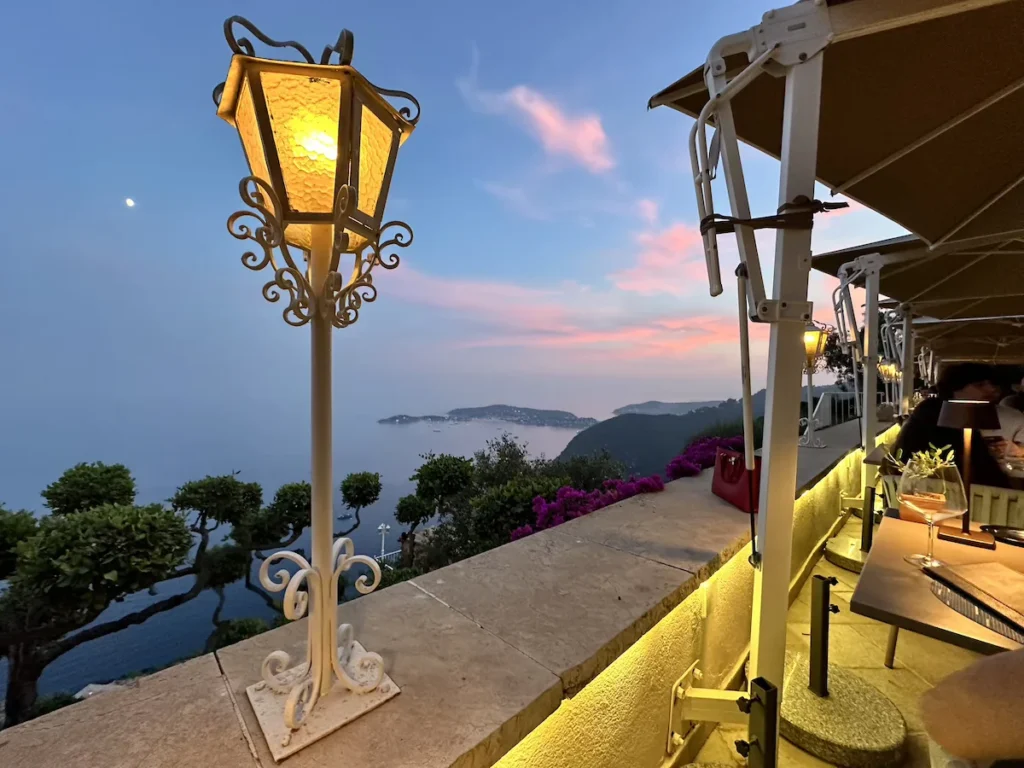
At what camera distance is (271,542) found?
350 centimetres

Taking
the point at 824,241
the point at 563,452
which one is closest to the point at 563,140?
the point at 824,241

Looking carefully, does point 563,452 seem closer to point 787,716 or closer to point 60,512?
point 787,716

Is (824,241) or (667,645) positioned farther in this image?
(824,241)

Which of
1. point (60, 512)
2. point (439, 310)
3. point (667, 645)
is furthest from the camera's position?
point (439, 310)

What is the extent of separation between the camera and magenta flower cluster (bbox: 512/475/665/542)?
2438 mm

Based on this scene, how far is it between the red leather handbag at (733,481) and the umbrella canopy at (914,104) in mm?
1572

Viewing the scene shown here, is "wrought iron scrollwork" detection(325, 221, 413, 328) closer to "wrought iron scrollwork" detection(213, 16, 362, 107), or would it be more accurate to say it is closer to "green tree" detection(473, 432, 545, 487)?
"wrought iron scrollwork" detection(213, 16, 362, 107)

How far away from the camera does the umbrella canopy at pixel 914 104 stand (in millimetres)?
1267

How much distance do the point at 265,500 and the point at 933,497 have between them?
433cm

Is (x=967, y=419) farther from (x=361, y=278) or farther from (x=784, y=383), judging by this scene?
(x=361, y=278)

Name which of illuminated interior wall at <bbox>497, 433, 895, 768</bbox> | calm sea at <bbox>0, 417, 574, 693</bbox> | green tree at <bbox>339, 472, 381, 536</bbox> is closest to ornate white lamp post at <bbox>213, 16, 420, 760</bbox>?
calm sea at <bbox>0, 417, 574, 693</bbox>

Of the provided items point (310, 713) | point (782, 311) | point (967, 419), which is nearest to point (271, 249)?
point (310, 713)

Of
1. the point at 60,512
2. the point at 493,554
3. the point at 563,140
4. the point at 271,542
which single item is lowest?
the point at 271,542

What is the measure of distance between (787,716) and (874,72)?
8.11 feet
